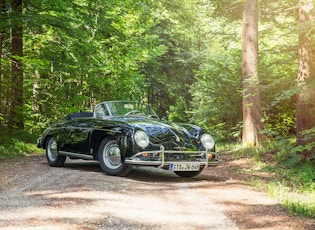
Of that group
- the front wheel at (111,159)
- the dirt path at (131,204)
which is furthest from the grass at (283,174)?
the front wheel at (111,159)

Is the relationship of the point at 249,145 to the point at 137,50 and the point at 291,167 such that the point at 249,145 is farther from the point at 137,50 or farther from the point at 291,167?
the point at 137,50

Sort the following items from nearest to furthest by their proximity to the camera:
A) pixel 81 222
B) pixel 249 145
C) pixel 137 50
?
1. pixel 81 222
2. pixel 249 145
3. pixel 137 50

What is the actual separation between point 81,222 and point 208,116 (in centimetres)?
1408

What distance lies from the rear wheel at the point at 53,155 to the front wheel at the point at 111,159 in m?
1.87

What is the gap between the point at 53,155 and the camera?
947 centimetres

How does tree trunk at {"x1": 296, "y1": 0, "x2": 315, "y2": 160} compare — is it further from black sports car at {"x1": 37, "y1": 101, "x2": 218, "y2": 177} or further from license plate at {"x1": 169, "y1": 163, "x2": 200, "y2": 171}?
license plate at {"x1": 169, "y1": 163, "x2": 200, "y2": 171}

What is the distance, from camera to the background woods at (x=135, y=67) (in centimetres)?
1095

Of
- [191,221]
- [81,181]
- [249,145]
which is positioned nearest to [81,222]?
[191,221]

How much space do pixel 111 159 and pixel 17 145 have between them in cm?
698

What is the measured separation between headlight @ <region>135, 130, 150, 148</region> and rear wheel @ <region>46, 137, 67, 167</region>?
283 centimetres

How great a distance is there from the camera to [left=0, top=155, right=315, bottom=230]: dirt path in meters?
4.31

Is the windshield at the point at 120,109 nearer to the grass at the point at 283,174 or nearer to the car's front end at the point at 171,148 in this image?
the car's front end at the point at 171,148

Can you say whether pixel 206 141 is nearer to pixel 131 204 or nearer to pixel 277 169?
pixel 277 169

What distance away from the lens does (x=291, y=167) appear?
9594 millimetres
